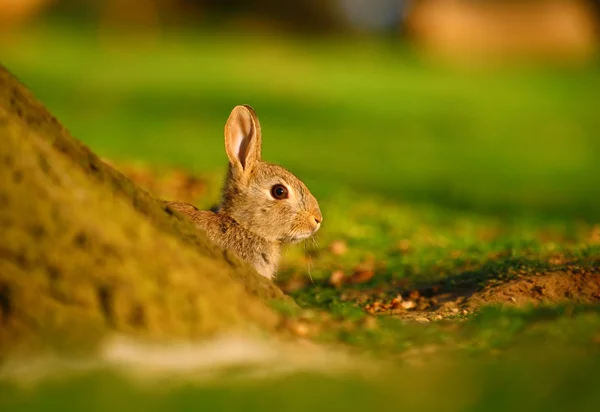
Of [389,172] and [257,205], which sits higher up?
[389,172]

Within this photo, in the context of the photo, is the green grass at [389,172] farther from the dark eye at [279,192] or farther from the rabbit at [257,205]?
the dark eye at [279,192]

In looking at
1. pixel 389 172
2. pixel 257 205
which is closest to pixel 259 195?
pixel 257 205

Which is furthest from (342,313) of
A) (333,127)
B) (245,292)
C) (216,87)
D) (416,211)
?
(216,87)

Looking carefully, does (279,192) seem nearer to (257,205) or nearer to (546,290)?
(257,205)

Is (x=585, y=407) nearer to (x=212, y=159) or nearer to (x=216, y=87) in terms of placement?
(x=212, y=159)

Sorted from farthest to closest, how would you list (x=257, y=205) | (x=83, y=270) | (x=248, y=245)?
(x=257, y=205) < (x=248, y=245) < (x=83, y=270)

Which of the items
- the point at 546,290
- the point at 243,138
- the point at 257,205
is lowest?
the point at 546,290

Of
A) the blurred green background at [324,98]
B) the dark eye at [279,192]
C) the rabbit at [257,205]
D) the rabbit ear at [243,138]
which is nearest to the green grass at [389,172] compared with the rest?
the blurred green background at [324,98]
